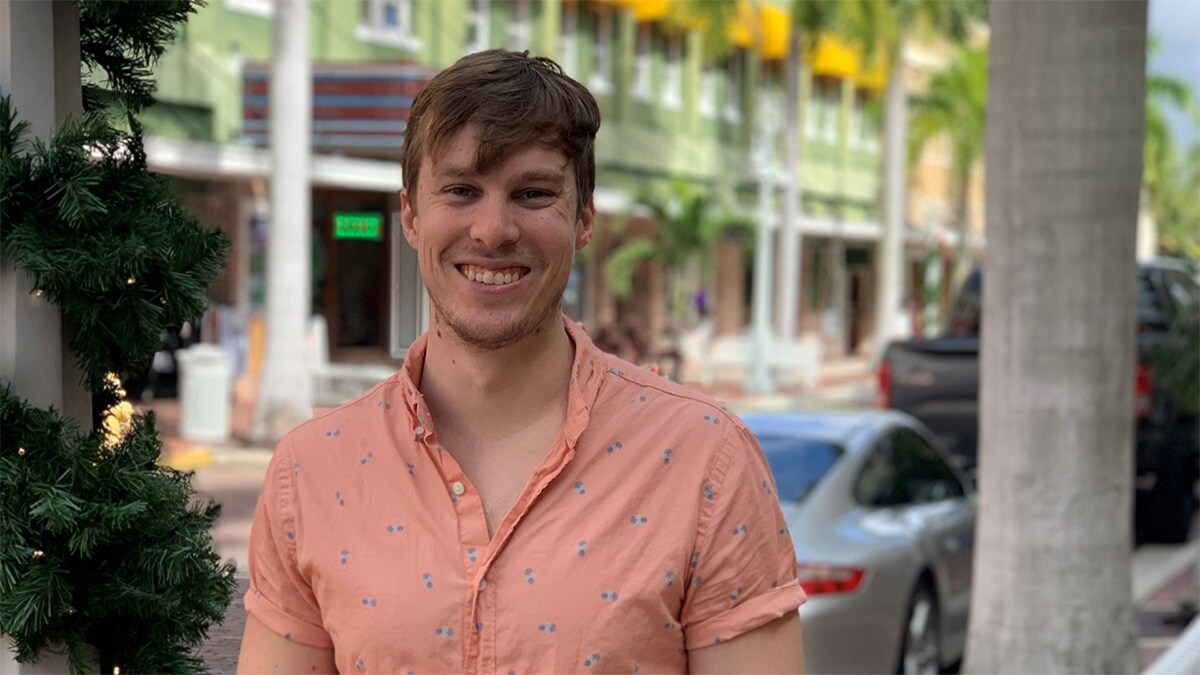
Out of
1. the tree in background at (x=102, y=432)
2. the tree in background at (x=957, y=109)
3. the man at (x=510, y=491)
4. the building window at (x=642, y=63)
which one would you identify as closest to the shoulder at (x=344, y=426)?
the man at (x=510, y=491)

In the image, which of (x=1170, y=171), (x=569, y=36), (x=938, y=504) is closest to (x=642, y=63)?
(x=569, y=36)

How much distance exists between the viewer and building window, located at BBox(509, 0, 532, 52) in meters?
30.6

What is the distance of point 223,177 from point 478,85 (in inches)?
865

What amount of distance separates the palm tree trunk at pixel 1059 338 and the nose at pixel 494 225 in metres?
4.15

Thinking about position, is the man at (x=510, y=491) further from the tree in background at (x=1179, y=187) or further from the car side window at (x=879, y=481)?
the tree in background at (x=1179, y=187)

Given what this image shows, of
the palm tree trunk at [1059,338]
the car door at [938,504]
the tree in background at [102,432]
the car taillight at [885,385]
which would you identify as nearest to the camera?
the tree in background at [102,432]

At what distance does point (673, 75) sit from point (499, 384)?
36124 millimetres

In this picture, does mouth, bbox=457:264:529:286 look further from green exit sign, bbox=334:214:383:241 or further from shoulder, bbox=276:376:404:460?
green exit sign, bbox=334:214:383:241

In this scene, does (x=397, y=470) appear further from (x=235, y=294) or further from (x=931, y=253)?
(x=931, y=253)

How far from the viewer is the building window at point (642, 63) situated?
3606 centimetres

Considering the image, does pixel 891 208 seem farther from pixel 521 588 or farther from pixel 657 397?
pixel 521 588

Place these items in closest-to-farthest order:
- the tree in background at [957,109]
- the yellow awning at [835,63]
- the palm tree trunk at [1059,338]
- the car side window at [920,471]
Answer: the palm tree trunk at [1059,338]
the car side window at [920,471]
the tree in background at [957,109]
the yellow awning at [835,63]

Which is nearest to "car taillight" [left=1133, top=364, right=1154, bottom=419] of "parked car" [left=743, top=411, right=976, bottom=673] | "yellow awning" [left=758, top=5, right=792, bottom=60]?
"parked car" [left=743, top=411, right=976, bottom=673]

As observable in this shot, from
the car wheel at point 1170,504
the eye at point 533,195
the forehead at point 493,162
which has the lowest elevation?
the car wheel at point 1170,504
